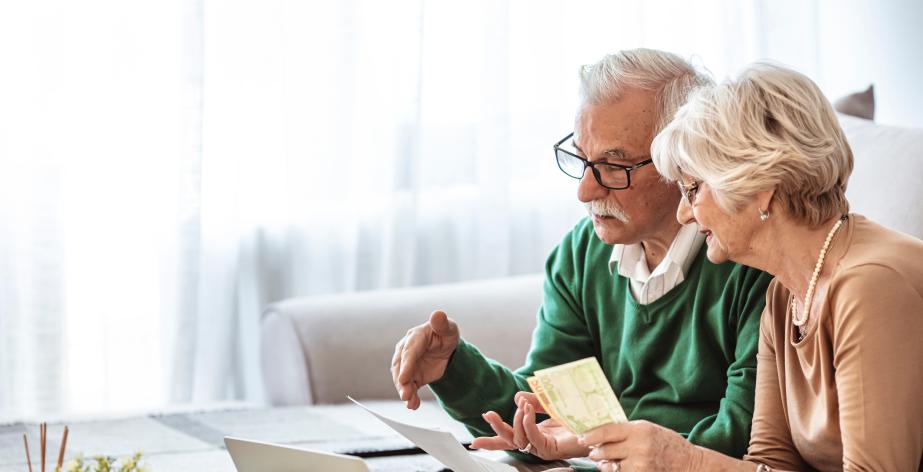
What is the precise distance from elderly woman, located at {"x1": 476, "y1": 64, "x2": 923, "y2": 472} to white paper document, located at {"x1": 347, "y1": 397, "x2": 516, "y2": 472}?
5.7 inches

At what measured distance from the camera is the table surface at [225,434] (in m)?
1.85

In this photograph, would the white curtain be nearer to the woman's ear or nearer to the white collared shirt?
the white collared shirt

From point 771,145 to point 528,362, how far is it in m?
0.72

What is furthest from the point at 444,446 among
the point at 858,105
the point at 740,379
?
the point at 858,105

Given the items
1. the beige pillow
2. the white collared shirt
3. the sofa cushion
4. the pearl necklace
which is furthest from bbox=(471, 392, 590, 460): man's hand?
the beige pillow

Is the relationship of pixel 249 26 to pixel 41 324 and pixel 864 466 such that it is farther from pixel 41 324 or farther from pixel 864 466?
pixel 864 466

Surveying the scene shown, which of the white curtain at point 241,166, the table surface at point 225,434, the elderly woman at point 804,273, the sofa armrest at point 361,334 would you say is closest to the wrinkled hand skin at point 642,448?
the elderly woman at point 804,273

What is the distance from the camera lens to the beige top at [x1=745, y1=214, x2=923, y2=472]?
1282 mm

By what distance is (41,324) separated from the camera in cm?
267

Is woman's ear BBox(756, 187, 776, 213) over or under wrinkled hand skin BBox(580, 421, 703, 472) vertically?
over

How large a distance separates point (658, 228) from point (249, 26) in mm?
1437

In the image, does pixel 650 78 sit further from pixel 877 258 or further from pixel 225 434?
pixel 225 434

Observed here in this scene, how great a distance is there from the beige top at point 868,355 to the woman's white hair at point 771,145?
71 mm

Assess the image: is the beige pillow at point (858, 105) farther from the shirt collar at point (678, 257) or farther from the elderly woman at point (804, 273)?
the elderly woman at point (804, 273)
